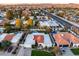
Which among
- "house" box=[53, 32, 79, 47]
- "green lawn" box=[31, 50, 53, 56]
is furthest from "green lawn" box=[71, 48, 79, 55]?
"green lawn" box=[31, 50, 53, 56]

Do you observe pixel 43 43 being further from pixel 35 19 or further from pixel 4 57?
pixel 4 57

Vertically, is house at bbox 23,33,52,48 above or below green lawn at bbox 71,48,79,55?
above

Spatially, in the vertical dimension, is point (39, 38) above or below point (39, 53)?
above

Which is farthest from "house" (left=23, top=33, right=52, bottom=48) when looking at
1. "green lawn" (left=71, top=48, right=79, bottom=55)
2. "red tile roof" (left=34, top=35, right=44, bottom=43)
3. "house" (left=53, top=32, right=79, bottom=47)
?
"green lawn" (left=71, top=48, right=79, bottom=55)

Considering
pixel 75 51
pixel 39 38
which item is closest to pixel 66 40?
pixel 75 51

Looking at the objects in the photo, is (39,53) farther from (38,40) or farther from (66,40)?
(66,40)

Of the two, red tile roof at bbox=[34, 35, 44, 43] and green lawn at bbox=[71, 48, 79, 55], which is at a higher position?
red tile roof at bbox=[34, 35, 44, 43]

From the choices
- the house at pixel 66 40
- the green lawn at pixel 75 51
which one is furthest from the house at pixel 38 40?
the green lawn at pixel 75 51

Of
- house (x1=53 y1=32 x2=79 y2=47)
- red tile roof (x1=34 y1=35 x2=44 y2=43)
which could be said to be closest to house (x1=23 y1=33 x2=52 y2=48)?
red tile roof (x1=34 y1=35 x2=44 y2=43)

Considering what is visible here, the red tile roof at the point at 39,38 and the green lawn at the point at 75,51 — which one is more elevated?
the red tile roof at the point at 39,38

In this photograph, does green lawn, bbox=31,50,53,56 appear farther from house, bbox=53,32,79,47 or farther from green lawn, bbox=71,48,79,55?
green lawn, bbox=71,48,79,55

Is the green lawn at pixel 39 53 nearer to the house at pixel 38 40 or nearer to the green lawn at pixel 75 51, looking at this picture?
the house at pixel 38 40

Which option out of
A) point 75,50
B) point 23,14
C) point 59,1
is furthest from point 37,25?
point 75,50
